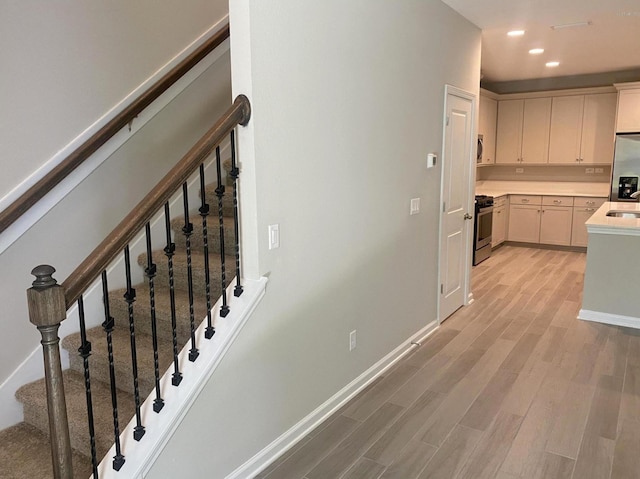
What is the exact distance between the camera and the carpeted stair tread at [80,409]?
200 cm

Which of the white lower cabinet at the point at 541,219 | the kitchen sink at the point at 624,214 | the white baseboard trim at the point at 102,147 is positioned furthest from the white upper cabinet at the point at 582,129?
the white baseboard trim at the point at 102,147


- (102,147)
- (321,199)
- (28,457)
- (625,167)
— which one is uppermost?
(102,147)

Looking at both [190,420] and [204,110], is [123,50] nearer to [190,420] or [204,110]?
[204,110]

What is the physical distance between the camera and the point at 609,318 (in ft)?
14.2

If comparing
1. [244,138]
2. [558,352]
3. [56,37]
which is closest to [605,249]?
[558,352]

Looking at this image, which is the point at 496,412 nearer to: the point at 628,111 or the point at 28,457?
the point at 28,457

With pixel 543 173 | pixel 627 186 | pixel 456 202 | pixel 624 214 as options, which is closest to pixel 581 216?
pixel 627 186

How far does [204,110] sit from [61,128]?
114 cm

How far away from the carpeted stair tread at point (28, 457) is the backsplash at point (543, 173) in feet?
24.3

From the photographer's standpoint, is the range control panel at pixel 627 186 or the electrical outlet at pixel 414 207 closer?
the electrical outlet at pixel 414 207

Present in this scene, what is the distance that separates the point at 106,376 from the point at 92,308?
557 millimetres

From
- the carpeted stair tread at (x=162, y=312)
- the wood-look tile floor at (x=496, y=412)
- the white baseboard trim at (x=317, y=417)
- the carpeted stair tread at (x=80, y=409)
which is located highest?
the carpeted stair tread at (x=162, y=312)

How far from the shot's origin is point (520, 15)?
13.1ft

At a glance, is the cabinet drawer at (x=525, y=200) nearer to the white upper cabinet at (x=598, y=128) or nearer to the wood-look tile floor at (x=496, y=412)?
the white upper cabinet at (x=598, y=128)
